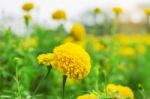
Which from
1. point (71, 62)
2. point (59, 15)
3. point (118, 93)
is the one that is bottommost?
point (118, 93)

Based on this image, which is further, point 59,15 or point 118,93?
point 59,15

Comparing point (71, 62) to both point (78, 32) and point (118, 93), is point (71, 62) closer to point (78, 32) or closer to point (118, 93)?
point (118, 93)

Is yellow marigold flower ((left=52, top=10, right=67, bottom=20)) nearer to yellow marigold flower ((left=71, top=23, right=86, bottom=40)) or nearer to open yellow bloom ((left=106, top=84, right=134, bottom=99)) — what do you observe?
yellow marigold flower ((left=71, top=23, right=86, bottom=40))

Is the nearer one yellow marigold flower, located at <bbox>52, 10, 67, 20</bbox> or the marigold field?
the marigold field

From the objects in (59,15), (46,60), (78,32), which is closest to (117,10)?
(78,32)

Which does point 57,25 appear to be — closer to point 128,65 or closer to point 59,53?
point 128,65

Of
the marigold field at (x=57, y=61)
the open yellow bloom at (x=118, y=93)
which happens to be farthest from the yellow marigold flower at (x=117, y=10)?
the open yellow bloom at (x=118, y=93)

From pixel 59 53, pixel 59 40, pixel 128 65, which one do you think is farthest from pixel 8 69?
pixel 128 65

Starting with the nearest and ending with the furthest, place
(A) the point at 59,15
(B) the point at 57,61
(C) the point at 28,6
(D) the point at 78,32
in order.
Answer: (B) the point at 57,61 < (C) the point at 28,6 < (A) the point at 59,15 < (D) the point at 78,32

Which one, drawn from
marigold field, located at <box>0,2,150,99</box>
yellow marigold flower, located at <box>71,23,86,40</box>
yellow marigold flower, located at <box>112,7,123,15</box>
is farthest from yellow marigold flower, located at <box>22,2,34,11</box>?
yellow marigold flower, located at <box>112,7,123,15</box>
